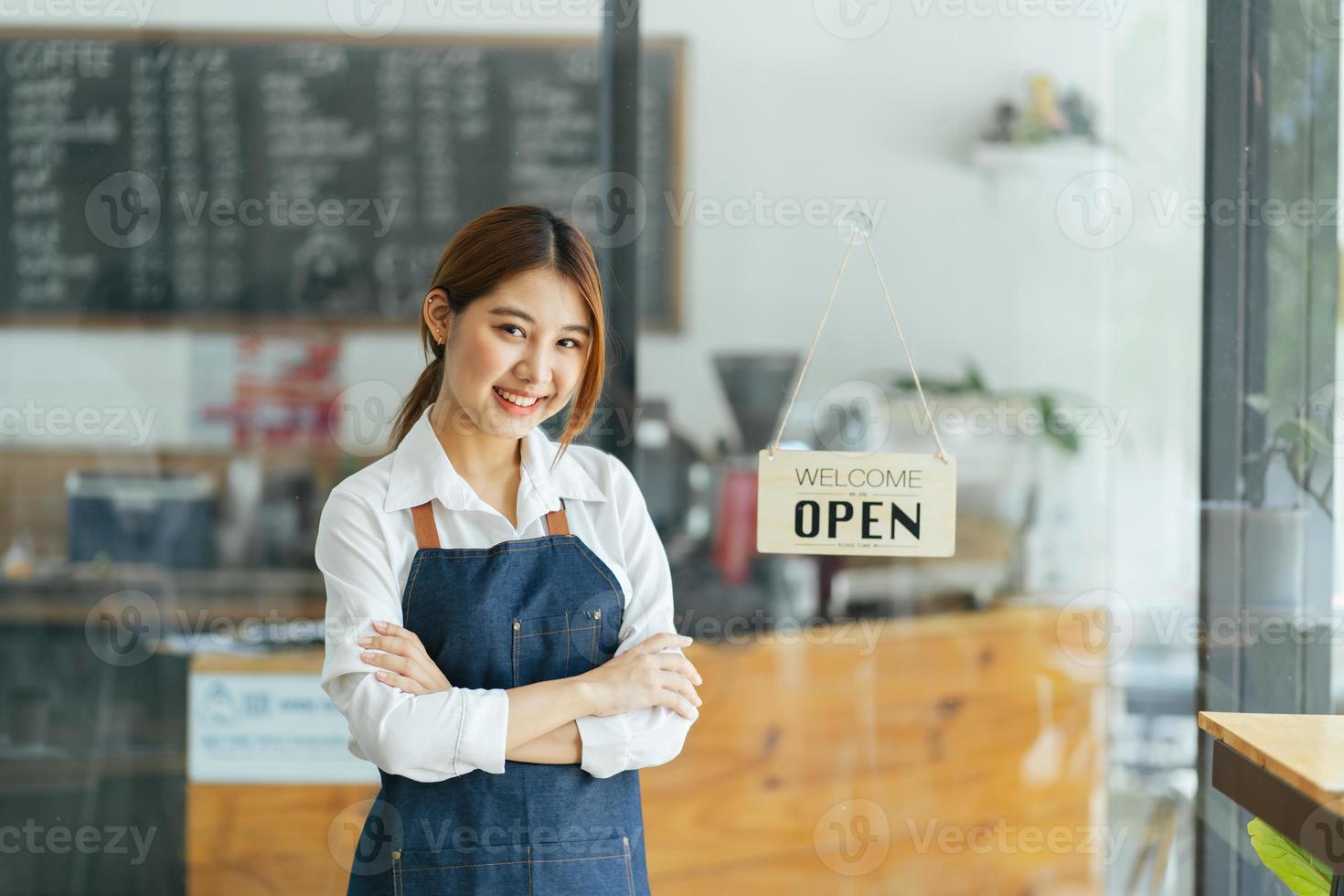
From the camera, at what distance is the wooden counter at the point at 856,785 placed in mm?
2283

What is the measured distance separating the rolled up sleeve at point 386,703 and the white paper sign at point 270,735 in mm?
1008

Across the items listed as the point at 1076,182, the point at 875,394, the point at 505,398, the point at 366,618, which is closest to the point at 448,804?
the point at 366,618

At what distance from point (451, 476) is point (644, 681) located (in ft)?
1.13

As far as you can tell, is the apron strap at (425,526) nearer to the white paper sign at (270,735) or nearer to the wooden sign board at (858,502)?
the wooden sign board at (858,502)

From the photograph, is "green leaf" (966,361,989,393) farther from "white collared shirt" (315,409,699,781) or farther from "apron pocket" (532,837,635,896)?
"apron pocket" (532,837,635,896)

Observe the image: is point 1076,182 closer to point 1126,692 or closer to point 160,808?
point 1126,692

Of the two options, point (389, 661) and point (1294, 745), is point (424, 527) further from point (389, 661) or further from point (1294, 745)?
point (1294, 745)

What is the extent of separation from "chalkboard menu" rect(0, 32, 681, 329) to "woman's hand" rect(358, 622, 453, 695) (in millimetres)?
1121

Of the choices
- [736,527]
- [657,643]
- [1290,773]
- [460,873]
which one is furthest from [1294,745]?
[736,527]

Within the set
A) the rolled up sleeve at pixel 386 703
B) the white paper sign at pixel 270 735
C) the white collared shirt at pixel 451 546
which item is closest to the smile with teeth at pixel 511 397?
the white collared shirt at pixel 451 546

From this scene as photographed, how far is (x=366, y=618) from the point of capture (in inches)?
53.3

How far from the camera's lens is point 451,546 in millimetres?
1443

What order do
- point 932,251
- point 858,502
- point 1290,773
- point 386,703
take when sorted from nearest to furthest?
1. point 1290,773
2. point 386,703
3. point 858,502
4. point 932,251

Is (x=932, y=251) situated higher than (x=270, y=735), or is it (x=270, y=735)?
(x=932, y=251)
